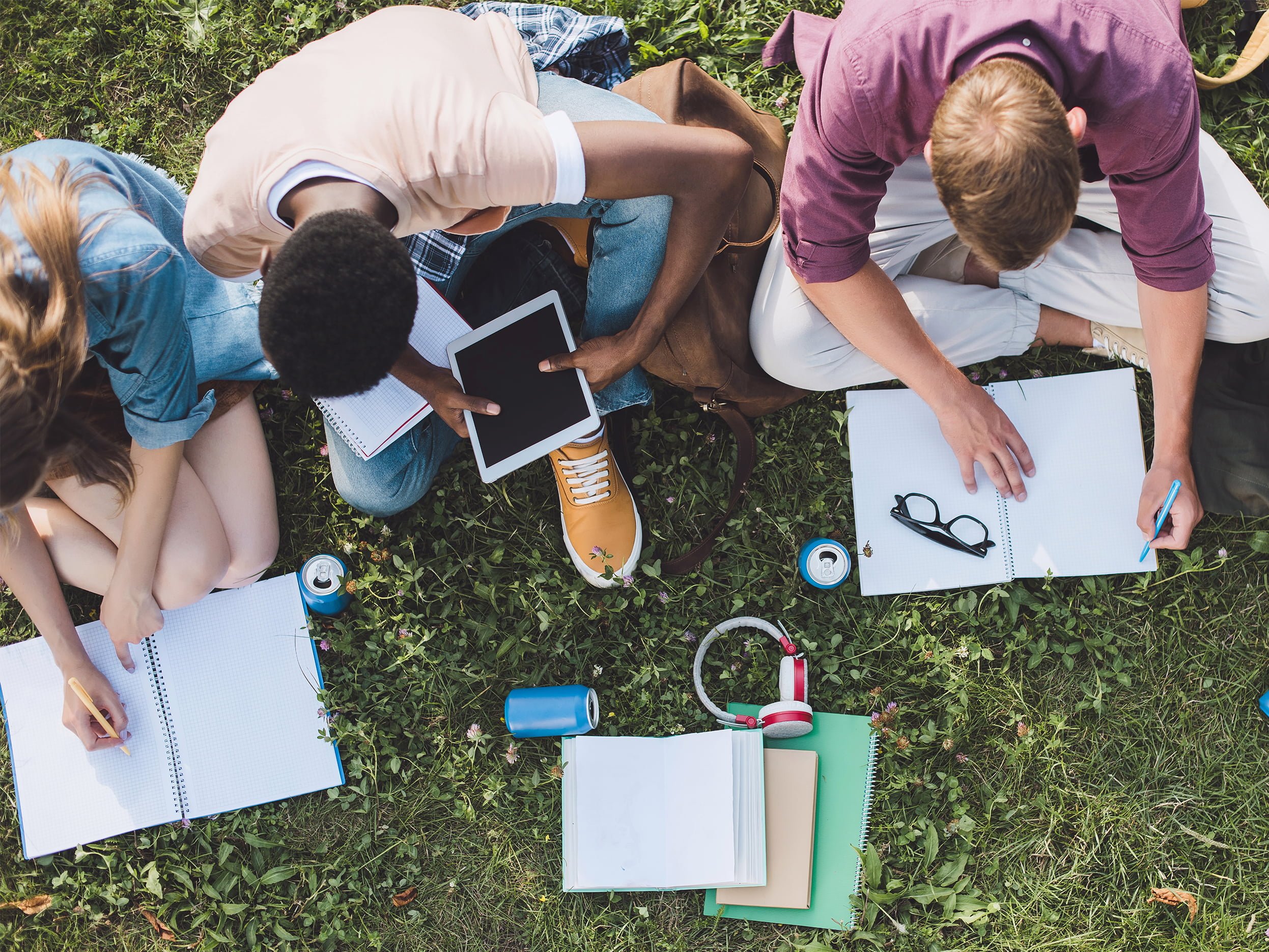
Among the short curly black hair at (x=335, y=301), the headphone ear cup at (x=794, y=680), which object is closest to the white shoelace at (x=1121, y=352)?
the headphone ear cup at (x=794, y=680)

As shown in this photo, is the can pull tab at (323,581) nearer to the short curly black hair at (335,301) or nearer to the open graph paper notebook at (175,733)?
the open graph paper notebook at (175,733)

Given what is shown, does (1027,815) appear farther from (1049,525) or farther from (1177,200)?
(1177,200)

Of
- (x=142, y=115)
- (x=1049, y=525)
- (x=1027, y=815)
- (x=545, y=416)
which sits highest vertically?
(x=142, y=115)

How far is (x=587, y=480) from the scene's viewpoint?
3.04 metres

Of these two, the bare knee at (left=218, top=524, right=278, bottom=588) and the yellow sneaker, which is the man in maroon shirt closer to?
the yellow sneaker

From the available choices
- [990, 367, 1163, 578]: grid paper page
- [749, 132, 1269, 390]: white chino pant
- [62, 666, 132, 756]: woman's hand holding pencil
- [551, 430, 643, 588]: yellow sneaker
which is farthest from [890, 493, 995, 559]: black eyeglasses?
[62, 666, 132, 756]: woman's hand holding pencil

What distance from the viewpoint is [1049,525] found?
9.84 ft

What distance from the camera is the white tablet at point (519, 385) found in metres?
2.78

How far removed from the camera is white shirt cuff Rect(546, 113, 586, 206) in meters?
2.08

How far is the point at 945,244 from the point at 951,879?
2.19m

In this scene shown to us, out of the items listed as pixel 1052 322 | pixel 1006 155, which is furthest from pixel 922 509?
pixel 1006 155

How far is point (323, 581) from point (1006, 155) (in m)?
2.50

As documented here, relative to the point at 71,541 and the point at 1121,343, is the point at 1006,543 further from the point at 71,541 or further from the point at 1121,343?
the point at 71,541

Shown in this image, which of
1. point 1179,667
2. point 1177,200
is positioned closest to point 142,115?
point 1177,200
